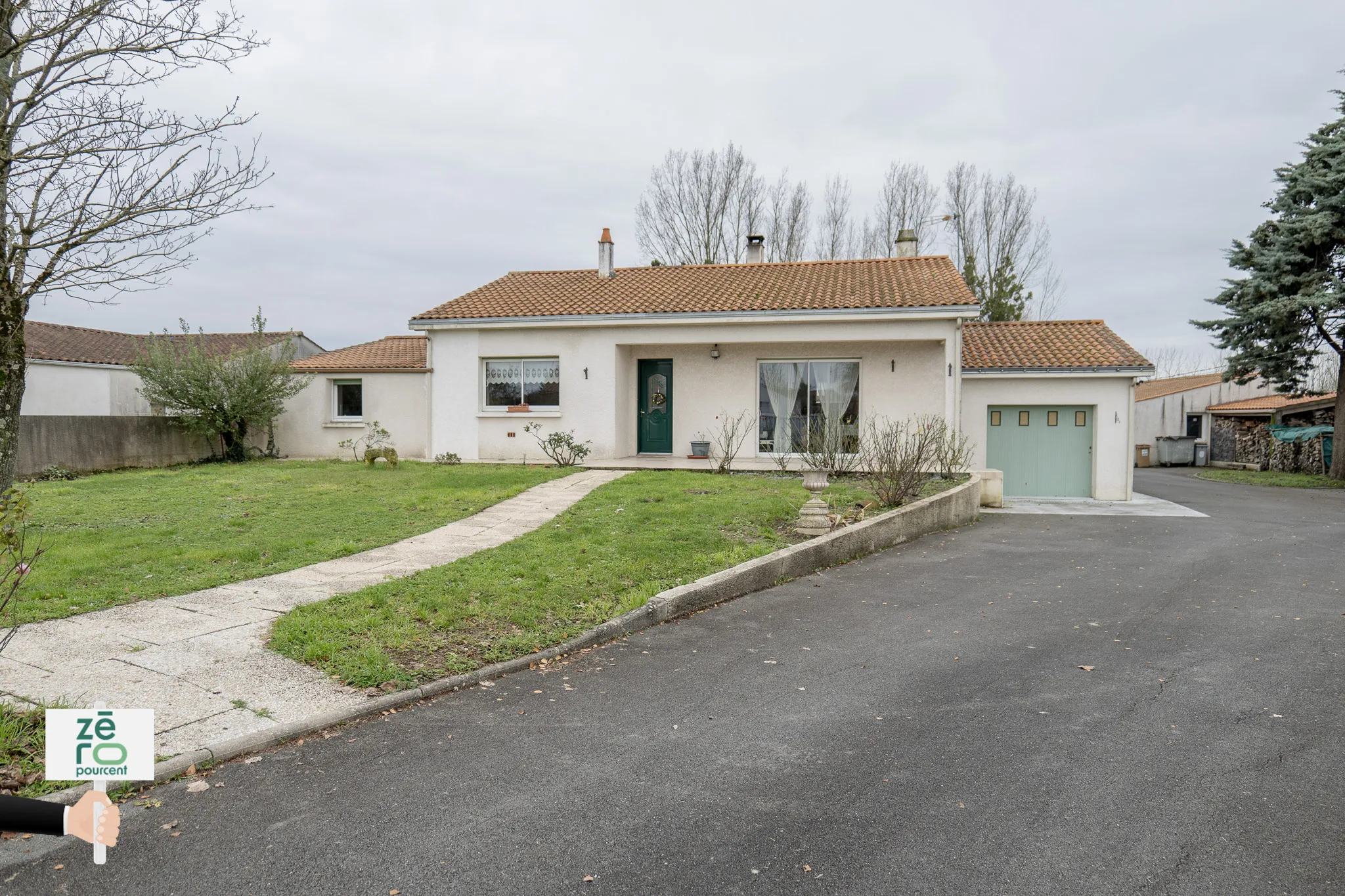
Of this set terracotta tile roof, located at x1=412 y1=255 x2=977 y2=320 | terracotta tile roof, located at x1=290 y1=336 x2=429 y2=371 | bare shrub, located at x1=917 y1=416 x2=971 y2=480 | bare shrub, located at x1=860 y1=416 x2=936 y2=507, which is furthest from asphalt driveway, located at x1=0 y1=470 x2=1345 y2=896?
terracotta tile roof, located at x1=290 y1=336 x2=429 y2=371

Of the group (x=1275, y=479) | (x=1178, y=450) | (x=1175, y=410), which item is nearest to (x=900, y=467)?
(x=1275, y=479)

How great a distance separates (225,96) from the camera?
6.76 meters

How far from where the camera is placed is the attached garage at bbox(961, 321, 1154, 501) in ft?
53.0

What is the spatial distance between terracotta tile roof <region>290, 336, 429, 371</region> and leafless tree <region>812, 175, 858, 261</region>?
20292mm

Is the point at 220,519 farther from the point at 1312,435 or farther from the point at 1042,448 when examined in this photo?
the point at 1312,435

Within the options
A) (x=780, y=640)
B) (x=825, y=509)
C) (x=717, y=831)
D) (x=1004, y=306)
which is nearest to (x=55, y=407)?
(x=825, y=509)

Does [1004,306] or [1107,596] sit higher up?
[1004,306]

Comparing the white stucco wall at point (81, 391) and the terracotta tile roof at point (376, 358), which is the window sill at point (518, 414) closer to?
the terracotta tile roof at point (376, 358)

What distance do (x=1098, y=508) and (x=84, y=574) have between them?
15750mm

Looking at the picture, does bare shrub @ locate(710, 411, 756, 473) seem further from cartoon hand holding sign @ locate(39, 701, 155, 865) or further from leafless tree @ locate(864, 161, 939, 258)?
leafless tree @ locate(864, 161, 939, 258)

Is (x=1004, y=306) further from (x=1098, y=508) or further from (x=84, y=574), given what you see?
(x=84, y=574)

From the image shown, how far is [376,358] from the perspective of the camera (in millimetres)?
19109

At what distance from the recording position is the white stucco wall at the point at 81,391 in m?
20.5

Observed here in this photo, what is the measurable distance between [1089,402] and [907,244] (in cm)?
656
